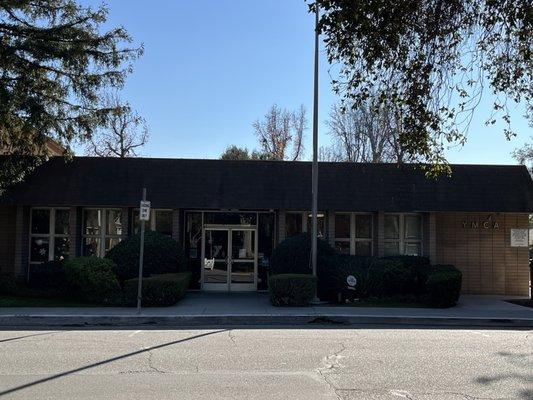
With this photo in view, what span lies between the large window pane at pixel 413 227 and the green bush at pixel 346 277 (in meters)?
3.50

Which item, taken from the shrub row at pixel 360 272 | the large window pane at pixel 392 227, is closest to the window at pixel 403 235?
the large window pane at pixel 392 227

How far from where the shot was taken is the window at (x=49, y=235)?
66.9ft

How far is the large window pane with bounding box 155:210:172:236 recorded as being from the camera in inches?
806

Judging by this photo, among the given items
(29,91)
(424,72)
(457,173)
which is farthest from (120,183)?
(424,72)

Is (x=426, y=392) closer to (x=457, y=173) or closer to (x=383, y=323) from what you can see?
(x=383, y=323)

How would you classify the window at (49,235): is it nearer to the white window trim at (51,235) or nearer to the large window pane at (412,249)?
the white window trim at (51,235)

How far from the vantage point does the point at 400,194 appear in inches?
773

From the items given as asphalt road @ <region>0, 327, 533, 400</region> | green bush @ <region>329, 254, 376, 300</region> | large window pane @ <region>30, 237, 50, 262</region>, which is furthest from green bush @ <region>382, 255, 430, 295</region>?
large window pane @ <region>30, 237, 50, 262</region>

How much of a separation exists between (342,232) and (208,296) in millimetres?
5397

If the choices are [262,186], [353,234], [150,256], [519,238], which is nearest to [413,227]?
[353,234]

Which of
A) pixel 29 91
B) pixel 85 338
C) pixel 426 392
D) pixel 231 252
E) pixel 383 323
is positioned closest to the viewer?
pixel 426 392

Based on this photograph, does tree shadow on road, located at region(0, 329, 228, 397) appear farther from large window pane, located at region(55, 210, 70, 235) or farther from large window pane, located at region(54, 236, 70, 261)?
large window pane, located at region(55, 210, 70, 235)

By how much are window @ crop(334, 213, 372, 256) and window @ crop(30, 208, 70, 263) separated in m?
9.66

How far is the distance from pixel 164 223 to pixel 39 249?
178 inches
